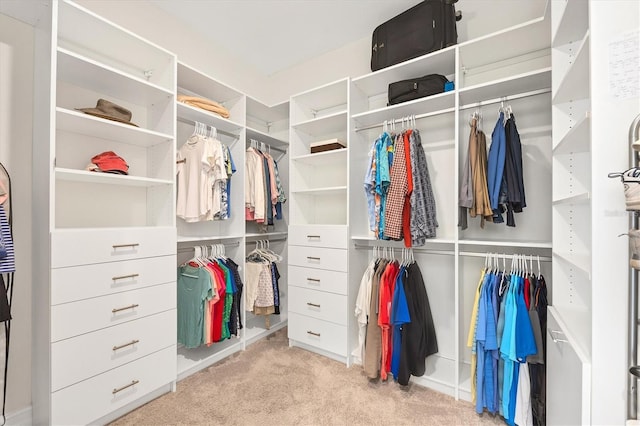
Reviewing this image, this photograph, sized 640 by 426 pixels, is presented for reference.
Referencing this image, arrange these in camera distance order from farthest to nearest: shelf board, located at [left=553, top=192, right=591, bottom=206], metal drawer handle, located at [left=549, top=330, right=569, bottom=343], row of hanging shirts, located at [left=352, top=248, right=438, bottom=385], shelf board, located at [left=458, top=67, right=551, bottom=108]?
row of hanging shirts, located at [left=352, top=248, right=438, bottom=385] < shelf board, located at [left=458, top=67, right=551, bottom=108] < metal drawer handle, located at [left=549, top=330, right=569, bottom=343] < shelf board, located at [left=553, top=192, right=591, bottom=206]

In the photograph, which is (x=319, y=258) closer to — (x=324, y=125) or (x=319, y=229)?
(x=319, y=229)

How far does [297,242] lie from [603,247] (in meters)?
2.00

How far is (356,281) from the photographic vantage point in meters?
2.37

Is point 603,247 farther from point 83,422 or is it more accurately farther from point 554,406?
point 83,422

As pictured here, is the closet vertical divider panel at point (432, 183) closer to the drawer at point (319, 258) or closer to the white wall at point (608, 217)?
the drawer at point (319, 258)

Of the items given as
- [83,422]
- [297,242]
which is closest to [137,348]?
[83,422]

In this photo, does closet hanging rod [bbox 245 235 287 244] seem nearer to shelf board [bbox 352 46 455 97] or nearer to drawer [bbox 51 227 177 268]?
drawer [bbox 51 227 177 268]

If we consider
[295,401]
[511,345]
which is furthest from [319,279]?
[511,345]

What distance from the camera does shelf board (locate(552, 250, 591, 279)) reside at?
3.38ft

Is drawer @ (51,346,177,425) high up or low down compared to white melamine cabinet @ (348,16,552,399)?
down

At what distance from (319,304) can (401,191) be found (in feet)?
3.81

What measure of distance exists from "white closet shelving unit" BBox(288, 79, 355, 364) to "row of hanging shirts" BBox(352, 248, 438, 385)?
7.7 inches

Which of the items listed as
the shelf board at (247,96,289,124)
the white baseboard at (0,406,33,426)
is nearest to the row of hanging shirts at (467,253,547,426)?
the shelf board at (247,96,289,124)

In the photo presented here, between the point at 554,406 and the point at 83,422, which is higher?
the point at 554,406
